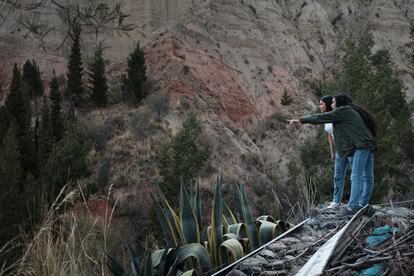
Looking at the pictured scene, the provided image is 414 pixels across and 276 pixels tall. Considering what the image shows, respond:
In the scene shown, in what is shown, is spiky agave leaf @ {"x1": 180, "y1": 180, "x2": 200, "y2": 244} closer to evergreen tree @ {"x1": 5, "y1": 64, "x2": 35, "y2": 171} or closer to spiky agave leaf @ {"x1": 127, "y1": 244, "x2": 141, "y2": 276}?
spiky agave leaf @ {"x1": 127, "y1": 244, "x2": 141, "y2": 276}

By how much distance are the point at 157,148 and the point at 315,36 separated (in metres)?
24.3

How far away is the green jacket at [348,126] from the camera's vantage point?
5.76 m

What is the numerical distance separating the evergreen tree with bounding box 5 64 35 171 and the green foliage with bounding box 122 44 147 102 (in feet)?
24.1

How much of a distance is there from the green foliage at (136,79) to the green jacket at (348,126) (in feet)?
91.3

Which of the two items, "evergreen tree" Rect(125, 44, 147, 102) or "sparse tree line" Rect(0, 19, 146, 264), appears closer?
"sparse tree line" Rect(0, 19, 146, 264)

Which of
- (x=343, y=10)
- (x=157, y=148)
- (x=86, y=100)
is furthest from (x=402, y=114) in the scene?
(x=86, y=100)

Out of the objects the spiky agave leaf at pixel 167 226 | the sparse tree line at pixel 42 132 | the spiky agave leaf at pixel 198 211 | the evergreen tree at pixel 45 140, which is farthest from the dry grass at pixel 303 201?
the evergreen tree at pixel 45 140

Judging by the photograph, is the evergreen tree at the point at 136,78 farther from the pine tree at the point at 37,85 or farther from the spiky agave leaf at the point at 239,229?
the spiky agave leaf at the point at 239,229

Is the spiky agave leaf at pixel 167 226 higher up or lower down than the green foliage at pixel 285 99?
lower down

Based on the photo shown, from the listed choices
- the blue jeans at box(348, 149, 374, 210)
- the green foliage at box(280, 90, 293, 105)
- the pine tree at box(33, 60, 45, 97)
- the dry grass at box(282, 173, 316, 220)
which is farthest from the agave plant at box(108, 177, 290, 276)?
the pine tree at box(33, 60, 45, 97)

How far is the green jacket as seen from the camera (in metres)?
5.76

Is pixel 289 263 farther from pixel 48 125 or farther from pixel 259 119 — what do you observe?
pixel 259 119

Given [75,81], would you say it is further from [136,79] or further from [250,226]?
[250,226]

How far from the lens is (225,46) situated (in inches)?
1485
